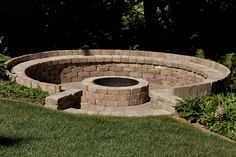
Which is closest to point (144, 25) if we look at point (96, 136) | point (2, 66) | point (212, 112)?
point (2, 66)

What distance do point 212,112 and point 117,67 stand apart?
6.39 meters

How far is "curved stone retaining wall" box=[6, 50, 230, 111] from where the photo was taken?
14.5m

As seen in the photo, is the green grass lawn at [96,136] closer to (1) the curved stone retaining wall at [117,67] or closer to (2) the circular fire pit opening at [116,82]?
(2) the circular fire pit opening at [116,82]

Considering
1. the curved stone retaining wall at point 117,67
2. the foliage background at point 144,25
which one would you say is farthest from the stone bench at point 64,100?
the foliage background at point 144,25

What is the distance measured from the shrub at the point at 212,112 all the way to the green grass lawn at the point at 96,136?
38 centimetres

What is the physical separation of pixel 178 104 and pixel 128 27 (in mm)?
11122

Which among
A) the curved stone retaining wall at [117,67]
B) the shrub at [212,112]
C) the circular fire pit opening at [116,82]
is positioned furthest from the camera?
the curved stone retaining wall at [117,67]

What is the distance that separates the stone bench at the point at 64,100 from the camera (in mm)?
10742

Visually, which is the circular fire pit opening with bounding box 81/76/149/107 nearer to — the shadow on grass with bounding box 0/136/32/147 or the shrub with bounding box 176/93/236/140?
the shrub with bounding box 176/93/236/140

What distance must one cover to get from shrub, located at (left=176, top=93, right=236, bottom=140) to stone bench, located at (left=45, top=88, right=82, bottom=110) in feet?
8.87

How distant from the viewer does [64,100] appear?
36.1 feet

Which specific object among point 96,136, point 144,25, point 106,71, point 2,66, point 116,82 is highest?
point 144,25

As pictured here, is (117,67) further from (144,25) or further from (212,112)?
(212,112)

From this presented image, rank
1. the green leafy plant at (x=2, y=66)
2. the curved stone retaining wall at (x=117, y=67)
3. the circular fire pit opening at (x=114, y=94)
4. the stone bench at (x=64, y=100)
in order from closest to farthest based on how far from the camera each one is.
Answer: the stone bench at (x=64, y=100)
the circular fire pit opening at (x=114, y=94)
the green leafy plant at (x=2, y=66)
the curved stone retaining wall at (x=117, y=67)
